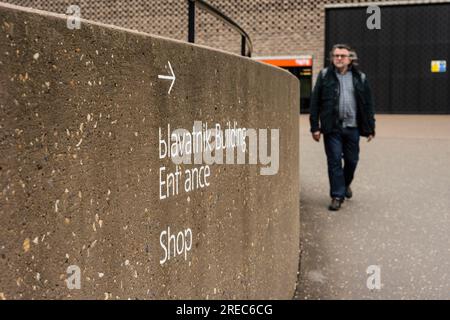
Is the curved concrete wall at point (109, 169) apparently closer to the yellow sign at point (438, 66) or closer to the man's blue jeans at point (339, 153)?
the man's blue jeans at point (339, 153)

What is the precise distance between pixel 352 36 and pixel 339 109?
17.8m

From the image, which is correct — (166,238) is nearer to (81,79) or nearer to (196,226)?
(196,226)

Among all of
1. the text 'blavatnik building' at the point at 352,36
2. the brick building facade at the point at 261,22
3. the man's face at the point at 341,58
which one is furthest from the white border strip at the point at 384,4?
the man's face at the point at 341,58

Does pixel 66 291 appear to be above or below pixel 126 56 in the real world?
below

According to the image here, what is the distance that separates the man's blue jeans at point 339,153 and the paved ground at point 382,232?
29cm

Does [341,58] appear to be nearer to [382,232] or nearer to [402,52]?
[382,232]

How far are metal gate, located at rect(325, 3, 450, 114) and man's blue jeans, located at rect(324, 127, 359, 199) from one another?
17.4 meters

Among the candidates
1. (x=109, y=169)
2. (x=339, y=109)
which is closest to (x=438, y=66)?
(x=339, y=109)

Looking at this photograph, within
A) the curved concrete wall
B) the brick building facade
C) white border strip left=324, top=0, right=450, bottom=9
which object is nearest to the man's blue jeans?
the curved concrete wall

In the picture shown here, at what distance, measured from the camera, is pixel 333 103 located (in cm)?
659

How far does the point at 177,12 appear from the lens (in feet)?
76.7

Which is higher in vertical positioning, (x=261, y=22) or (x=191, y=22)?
(x=261, y=22)
